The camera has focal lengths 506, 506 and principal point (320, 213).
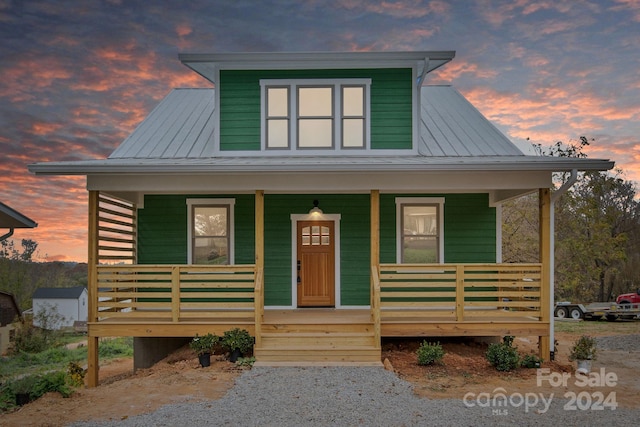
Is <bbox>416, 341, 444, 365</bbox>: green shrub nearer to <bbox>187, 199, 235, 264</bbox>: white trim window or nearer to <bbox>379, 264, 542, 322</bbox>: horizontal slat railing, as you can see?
<bbox>379, 264, 542, 322</bbox>: horizontal slat railing

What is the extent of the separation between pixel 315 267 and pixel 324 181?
281 centimetres

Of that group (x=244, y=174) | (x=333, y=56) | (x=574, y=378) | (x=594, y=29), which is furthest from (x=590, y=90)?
(x=244, y=174)

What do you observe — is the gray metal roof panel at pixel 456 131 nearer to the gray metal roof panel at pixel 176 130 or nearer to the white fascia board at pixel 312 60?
the white fascia board at pixel 312 60

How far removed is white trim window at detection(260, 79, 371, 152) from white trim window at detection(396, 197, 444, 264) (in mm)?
1887

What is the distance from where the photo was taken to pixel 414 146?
11.8 metres

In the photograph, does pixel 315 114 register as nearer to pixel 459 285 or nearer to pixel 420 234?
pixel 420 234

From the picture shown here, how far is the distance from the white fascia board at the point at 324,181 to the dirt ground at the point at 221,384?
3.36 metres

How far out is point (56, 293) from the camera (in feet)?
136

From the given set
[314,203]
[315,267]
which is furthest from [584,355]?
[314,203]

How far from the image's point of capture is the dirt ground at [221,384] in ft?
22.4

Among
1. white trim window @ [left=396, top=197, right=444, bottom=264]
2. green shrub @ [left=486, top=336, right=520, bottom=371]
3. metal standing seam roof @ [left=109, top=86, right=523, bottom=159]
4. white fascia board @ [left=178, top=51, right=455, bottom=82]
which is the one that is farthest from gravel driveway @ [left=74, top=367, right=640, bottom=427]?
white fascia board @ [left=178, top=51, right=455, bottom=82]

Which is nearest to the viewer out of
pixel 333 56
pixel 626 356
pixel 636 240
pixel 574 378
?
pixel 574 378

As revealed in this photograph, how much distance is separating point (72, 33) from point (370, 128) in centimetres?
894

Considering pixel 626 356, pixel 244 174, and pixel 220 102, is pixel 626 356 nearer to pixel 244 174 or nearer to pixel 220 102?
pixel 244 174
